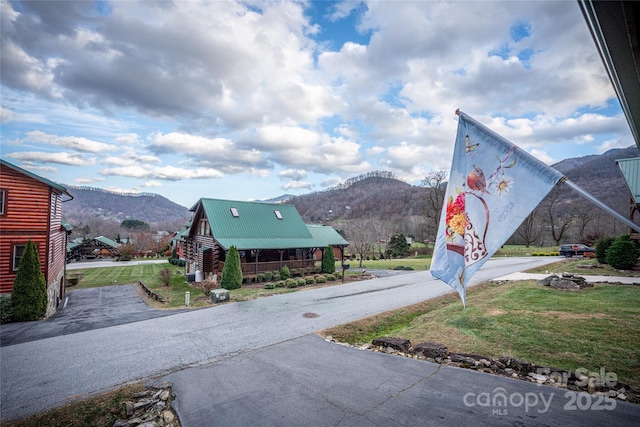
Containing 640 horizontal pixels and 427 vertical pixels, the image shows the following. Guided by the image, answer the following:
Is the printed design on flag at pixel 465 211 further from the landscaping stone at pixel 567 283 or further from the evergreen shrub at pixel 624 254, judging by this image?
the evergreen shrub at pixel 624 254

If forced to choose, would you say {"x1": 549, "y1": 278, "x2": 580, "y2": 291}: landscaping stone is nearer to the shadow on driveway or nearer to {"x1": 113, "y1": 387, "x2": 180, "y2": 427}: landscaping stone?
{"x1": 113, "y1": 387, "x2": 180, "y2": 427}: landscaping stone

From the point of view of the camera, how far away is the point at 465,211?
4.50m

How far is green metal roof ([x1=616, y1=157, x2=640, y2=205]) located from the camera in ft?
54.4

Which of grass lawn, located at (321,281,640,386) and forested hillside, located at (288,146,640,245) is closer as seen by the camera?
grass lawn, located at (321,281,640,386)

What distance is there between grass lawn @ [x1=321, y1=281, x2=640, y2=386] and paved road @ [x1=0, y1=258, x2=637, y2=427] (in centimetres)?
141

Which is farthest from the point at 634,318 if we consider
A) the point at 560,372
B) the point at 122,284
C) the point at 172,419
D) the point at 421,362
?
the point at 122,284

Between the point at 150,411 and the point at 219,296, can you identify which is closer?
the point at 150,411

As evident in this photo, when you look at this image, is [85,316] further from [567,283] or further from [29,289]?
[567,283]

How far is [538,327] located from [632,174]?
1503 centimetres

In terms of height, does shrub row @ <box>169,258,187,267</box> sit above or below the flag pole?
below

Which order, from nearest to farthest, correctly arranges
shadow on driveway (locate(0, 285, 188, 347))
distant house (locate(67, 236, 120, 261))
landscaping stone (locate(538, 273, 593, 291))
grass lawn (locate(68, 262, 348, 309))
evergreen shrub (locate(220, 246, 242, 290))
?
shadow on driveway (locate(0, 285, 188, 347))
landscaping stone (locate(538, 273, 593, 291))
grass lawn (locate(68, 262, 348, 309))
evergreen shrub (locate(220, 246, 242, 290))
distant house (locate(67, 236, 120, 261))

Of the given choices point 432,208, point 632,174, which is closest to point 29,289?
point 632,174

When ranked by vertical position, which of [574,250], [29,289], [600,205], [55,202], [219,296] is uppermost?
[55,202]

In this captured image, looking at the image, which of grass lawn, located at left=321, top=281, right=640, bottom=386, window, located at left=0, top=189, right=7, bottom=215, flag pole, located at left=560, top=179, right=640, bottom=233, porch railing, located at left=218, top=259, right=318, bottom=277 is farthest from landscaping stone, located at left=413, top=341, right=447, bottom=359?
window, located at left=0, top=189, right=7, bottom=215
